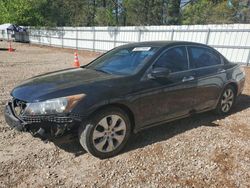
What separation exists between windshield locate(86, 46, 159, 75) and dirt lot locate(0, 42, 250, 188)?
1141 mm

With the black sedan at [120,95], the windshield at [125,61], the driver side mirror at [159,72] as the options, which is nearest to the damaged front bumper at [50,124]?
the black sedan at [120,95]

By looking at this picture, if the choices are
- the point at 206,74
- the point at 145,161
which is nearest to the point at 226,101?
the point at 206,74

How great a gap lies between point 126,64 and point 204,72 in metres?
1.51

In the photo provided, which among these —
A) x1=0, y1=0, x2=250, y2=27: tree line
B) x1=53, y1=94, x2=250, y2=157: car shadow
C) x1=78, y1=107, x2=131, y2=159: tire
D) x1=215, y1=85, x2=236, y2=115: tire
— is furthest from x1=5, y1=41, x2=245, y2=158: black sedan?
x1=0, y1=0, x2=250, y2=27: tree line

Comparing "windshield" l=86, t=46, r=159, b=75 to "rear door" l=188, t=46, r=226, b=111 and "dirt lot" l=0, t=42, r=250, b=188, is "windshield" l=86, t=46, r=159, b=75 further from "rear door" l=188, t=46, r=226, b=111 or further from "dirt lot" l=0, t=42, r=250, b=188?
"dirt lot" l=0, t=42, r=250, b=188

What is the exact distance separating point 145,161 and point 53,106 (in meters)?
1.43

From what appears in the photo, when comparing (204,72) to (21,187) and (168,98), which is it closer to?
(168,98)

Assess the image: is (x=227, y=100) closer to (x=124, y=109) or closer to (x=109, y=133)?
(x=124, y=109)

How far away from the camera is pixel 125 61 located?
4.00 m

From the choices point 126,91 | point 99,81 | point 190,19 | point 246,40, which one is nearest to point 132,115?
point 126,91

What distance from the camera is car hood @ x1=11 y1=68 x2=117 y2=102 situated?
10.1 feet

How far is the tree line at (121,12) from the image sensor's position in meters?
26.6

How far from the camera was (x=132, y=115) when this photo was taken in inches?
138

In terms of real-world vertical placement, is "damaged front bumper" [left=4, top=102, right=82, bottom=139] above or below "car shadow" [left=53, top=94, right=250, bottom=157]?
above
